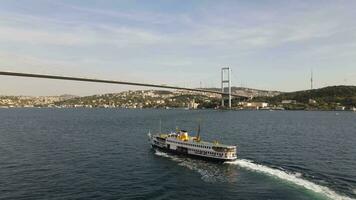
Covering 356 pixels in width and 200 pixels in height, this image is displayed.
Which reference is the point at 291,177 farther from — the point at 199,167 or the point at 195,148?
the point at 195,148

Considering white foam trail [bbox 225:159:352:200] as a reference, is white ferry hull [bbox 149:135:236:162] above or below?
above

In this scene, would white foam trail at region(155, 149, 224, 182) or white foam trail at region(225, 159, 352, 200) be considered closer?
white foam trail at region(225, 159, 352, 200)

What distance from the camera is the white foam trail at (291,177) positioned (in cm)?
3800

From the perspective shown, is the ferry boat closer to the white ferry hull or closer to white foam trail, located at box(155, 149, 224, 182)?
the white ferry hull

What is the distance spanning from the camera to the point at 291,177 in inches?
1785

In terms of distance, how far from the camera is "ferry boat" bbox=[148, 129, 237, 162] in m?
55.0

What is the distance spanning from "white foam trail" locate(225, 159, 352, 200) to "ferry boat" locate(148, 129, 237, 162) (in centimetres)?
186

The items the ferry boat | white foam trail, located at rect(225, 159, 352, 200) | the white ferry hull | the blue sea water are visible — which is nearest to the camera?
white foam trail, located at rect(225, 159, 352, 200)

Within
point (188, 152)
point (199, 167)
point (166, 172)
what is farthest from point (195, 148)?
point (166, 172)

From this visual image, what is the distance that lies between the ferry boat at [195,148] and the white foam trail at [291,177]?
6.10 ft

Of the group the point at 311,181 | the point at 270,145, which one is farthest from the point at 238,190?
the point at 270,145

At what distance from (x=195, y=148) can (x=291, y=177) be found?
17.4 m

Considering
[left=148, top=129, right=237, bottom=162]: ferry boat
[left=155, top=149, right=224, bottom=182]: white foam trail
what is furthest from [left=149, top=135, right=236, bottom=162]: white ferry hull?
[left=155, top=149, right=224, bottom=182]: white foam trail

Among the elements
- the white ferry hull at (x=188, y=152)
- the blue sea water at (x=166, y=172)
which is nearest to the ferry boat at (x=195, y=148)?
the white ferry hull at (x=188, y=152)
